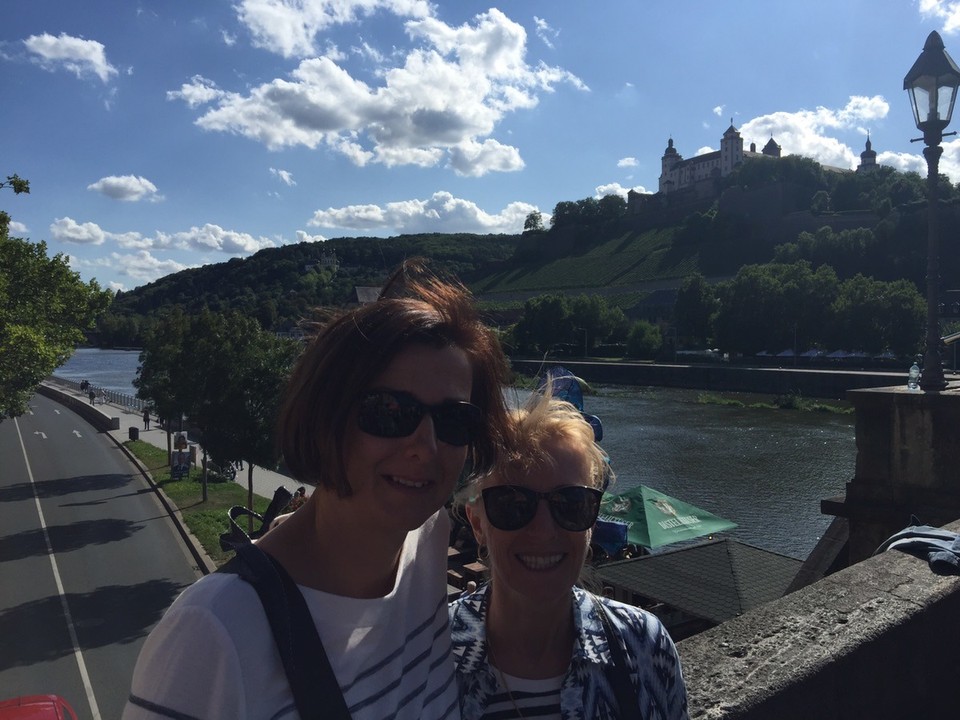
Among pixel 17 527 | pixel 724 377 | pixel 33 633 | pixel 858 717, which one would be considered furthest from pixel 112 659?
pixel 724 377

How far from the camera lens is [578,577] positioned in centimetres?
155

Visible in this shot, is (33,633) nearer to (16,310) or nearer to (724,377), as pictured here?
(16,310)

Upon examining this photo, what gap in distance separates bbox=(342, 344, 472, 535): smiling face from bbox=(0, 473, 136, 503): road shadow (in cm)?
2232

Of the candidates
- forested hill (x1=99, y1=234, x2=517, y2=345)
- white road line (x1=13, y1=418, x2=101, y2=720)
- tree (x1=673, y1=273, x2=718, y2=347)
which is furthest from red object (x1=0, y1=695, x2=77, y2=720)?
tree (x1=673, y1=273, x2=718, y2=347)

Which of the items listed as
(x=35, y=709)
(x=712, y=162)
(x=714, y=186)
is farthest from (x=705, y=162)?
(x=35, y=709)

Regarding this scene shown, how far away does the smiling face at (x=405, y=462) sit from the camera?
4.02 ft

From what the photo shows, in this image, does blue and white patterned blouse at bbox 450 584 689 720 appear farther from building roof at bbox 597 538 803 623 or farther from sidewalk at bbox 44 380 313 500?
sidewalk at bbox 44 380 313 500

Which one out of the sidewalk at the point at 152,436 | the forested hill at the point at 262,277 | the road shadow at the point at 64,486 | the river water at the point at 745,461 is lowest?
the river water at the point at 745,461

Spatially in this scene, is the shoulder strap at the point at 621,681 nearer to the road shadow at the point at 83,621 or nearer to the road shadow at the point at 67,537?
the road shadow at the point at 83,621

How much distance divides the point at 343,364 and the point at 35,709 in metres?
6.60

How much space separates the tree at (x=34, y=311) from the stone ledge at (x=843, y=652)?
12.1 meters

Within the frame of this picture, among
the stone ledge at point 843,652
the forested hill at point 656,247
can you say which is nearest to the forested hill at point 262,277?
the forested hill at point 656,247

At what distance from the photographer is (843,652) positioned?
211 centimetres

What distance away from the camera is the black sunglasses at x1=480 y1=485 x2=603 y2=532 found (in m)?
1.52
